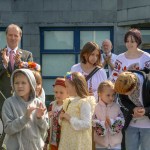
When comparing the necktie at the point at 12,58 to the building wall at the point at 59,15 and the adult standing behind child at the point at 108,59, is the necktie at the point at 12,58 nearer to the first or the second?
the adult standing behind child at the point at 108,59

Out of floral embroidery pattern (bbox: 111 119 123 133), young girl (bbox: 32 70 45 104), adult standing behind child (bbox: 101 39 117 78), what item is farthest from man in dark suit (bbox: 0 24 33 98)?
adult standing behind child (bbox: 101 39 117 78)

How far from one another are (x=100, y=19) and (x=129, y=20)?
2.51ft

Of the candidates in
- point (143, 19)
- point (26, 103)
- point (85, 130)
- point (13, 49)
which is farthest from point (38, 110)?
point (143, 19)

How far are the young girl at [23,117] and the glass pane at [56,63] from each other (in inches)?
285

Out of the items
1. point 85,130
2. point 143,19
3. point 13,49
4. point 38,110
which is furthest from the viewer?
point 143,19

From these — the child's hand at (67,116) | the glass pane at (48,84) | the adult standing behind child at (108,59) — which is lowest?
the glass pane at (48,84)

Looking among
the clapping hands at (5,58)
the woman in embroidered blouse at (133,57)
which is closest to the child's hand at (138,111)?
the woman in embroidered blouse at (133,57)

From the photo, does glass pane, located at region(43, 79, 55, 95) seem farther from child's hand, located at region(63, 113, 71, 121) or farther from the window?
child's hand, located at region(63, 113, 71, 121)

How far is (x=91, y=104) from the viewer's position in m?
5.29

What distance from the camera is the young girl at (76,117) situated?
520 cm

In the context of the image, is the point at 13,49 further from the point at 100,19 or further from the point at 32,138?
the point at 100,19

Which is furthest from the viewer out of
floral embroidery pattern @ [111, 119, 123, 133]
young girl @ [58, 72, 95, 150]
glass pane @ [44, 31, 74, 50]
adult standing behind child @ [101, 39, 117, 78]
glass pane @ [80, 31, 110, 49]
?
glass pane @ [44, 31, 74, 50]

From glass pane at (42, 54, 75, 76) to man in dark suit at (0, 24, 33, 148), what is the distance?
5619mm

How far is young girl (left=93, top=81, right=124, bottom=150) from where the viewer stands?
559 cm
